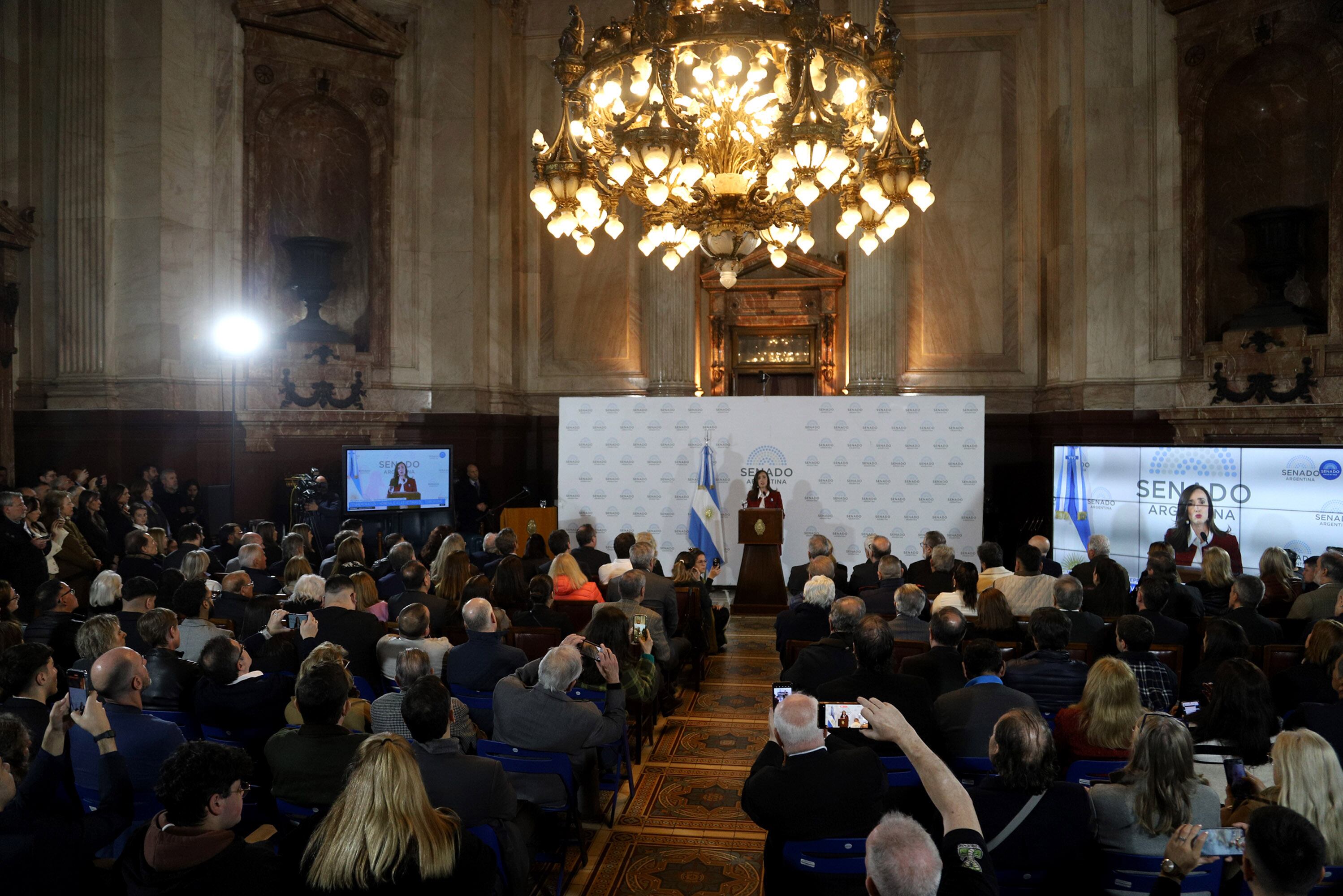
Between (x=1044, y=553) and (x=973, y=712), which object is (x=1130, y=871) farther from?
(x=1044, y=553)

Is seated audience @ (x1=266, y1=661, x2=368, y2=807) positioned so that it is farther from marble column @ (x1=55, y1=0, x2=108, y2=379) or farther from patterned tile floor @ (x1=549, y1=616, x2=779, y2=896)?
marble column @ (x1=55, y1=0, x2=108, y2=379)

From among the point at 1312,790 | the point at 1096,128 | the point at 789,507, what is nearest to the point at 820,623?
the point at 1312,790

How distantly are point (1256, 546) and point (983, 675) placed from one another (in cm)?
650

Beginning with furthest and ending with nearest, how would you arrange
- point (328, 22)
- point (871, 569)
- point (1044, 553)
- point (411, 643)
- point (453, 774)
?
1. point (328, 22)
2. point (1044, 553)
3. point (871, 569)
4. point (411, 643)
5. point (453, 774)

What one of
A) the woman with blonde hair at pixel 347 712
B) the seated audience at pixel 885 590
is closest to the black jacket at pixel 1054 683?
the seated audience at pixel 885 590

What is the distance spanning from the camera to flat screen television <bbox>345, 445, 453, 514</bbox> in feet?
38.0

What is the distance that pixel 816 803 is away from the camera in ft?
9.75

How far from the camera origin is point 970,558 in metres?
10.7

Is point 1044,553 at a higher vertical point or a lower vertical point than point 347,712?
higher

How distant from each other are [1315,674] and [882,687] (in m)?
2.09

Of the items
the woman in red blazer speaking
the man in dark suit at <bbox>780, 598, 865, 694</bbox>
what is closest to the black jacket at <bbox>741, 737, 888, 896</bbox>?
the man in dark suit at <bbox>780, 598, 865, 694</bbox>

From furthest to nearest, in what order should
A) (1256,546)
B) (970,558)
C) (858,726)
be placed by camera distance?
(970,558) < (1256,546) < (858,726)

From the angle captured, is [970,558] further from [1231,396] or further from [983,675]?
[983,675]

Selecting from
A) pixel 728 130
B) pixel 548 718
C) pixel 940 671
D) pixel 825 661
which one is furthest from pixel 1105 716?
pixel 728 130
